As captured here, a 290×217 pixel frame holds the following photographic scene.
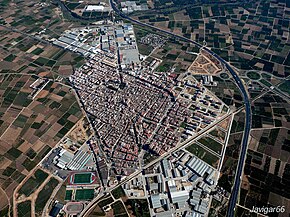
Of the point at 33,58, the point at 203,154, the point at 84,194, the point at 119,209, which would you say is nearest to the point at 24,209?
the point at 84,194

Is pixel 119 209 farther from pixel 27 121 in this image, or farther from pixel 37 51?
pixel 37 51

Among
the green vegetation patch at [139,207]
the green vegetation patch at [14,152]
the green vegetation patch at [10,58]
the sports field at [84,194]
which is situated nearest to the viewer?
the green vegetation patch at [139,207]

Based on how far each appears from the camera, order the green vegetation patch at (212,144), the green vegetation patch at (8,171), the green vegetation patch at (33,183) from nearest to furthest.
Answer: the green vegetation patch at (33,183)
the green vegetation patch at (8,171)
the green vegetation patch at (212,144)

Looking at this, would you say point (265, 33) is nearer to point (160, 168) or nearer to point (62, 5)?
point (160, 168)

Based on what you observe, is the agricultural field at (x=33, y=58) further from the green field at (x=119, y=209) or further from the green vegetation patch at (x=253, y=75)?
the green vegetation patch at (x=253, y=75)

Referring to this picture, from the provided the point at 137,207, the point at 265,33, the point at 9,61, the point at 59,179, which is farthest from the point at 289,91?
the point at 9,61

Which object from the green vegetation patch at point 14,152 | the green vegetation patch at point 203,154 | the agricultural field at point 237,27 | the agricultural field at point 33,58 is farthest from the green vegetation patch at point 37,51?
the green vegetation patch at point 203,154
